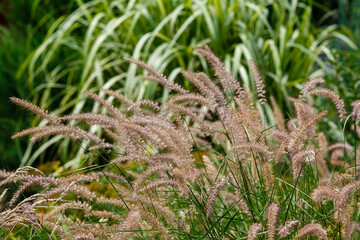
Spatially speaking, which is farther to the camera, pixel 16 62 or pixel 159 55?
pixel 16 62

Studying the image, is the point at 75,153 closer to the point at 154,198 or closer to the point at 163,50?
the point at 163,50

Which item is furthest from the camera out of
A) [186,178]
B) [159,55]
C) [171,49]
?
[159,55]

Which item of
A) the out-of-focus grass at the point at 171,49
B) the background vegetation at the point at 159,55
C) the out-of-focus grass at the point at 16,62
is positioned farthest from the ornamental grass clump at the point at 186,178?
the out-of-focus grass at the point at 16,62

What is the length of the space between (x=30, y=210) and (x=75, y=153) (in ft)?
9.94

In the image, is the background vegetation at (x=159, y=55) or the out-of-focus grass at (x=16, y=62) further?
the out-of-focus grass at (x=16, y=62)

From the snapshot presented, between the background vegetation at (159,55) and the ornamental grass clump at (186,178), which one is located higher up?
the ornamental grass clump at (186,178)

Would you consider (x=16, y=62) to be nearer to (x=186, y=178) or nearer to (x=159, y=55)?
(x=159, y=55)

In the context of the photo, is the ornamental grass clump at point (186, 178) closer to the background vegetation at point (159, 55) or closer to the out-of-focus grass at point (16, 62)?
the background vegetation at point (159, 55)

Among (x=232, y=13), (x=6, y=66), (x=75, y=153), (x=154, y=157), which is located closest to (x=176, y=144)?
(x=154, y=157)

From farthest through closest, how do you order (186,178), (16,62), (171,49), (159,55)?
(16,62), (159,55), (171,49), (186,178)

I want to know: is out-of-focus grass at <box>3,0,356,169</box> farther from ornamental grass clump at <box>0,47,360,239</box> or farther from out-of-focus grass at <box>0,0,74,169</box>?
ornamental grass clump at <box>0,47,360,239</box>

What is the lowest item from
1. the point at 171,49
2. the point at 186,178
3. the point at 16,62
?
the point at 16,62

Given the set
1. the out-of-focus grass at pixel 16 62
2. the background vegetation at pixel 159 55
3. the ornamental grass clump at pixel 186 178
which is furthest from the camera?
the out-of-focus grass at pixel 16 62

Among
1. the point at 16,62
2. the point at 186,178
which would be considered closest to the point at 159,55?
the point at 16,62
